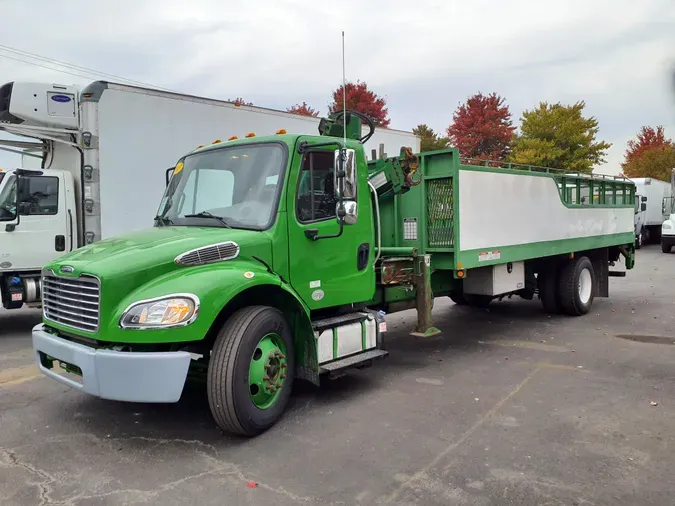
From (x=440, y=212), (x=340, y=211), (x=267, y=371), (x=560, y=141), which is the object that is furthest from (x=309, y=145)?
(x=560, y=141)

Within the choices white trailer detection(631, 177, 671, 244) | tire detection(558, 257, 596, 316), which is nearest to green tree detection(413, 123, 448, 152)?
white trailer detection(631, 177, 671, 244)

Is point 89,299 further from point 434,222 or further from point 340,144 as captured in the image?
point 434,222

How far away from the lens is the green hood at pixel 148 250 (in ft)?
13.8

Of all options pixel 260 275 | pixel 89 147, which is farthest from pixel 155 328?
pixel 89 147

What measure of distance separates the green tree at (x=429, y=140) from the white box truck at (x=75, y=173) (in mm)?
32683

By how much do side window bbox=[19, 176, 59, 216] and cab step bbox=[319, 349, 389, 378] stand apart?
5636 millimetres

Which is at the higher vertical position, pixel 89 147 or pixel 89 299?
pixel 89 147

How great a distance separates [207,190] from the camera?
212 inches

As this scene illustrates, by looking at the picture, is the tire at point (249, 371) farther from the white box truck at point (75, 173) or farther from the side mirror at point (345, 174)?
the white box truck at point (75, 173)

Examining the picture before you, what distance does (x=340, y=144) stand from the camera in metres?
5.46

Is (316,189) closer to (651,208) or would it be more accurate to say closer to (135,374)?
(135,374)

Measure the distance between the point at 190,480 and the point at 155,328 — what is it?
1052mm

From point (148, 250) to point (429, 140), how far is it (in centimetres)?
4026

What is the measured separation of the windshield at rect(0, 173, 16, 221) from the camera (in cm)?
838
